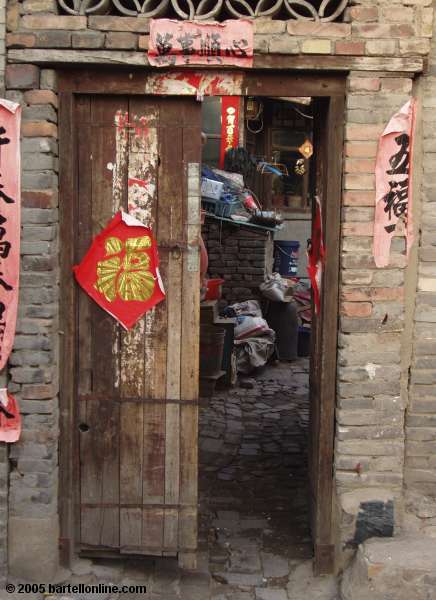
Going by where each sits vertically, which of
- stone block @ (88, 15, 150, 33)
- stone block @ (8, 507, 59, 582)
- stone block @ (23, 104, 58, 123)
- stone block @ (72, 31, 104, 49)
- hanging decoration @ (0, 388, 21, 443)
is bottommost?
stone block @ (8, 507, 59, 582)

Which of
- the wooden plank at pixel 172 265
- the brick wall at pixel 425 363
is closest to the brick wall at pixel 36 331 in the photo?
the wooden plank at pixel 172 265

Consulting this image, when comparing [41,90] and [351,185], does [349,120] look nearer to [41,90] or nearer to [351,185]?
[351,185]

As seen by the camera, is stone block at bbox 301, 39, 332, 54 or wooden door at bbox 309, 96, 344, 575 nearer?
stone block at bbox 301, 39, 332, 54

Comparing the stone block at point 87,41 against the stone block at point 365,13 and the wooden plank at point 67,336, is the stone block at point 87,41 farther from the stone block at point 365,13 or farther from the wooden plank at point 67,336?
the stone block at point 365,13

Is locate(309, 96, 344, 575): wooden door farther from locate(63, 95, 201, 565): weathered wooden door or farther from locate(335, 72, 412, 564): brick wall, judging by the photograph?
locate(63, 95, 201, 565): weathered wooden door

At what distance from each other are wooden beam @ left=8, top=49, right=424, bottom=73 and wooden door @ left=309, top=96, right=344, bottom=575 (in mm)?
206

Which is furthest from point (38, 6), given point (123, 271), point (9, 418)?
point (9, 418)

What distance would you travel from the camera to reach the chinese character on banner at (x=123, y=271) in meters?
3.97

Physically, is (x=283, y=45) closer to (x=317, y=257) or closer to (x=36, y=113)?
(x=317, y=257)

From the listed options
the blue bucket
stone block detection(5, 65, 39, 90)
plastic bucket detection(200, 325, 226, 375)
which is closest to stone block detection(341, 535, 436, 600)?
stone block detection(5, 65, 39, 90)

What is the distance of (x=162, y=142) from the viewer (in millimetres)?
3938

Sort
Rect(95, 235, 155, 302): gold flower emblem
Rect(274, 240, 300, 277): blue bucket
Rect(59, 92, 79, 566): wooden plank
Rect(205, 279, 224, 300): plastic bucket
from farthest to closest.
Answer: Rect(274, 240, 300, 277): blue bucket < Rect(205, 279, 224, 300): plastic bucket < Rect(95, 235, 155, 302): gold flower emblem < Rect(59, 92, 79, 566): wooden plank

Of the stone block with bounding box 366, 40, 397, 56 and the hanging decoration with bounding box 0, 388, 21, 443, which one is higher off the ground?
the stone block with bounding box 366, 40, 397, 56

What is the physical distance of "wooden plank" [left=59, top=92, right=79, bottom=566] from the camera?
3.87m
